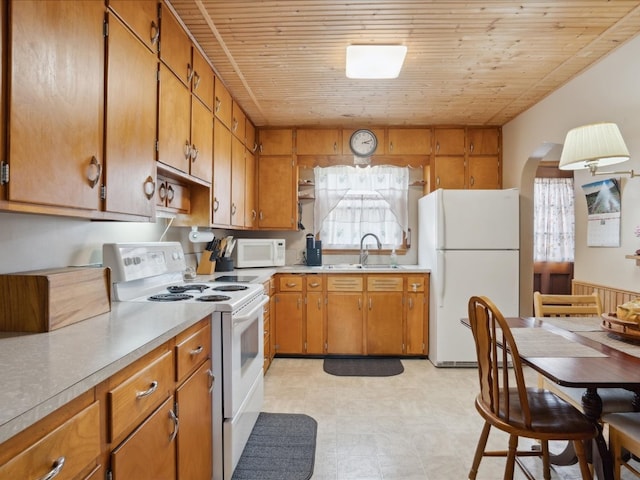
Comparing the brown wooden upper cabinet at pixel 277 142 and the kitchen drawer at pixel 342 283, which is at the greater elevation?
the brown wooden upper cabinet at pixel 277 142

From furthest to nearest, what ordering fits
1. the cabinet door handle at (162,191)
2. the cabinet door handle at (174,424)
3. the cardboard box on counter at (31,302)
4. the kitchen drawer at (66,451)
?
the cabinet door handle at (162,191) < the cabinet door handle at (174,424) < the cardboard box on counter at (31,302) < the kitchen drawer at (66,451)

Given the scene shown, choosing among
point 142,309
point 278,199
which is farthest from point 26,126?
point 278,199

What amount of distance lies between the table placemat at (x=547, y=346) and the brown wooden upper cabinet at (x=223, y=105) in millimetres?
2435

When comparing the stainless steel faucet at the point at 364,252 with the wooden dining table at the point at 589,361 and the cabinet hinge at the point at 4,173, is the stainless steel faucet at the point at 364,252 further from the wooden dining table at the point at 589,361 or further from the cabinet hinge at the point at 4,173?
the cabinet hinge at the point at 4,173

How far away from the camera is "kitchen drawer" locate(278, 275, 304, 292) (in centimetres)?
369

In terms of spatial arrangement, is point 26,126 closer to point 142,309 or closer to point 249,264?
point 142,309

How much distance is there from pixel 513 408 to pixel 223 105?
275 cm

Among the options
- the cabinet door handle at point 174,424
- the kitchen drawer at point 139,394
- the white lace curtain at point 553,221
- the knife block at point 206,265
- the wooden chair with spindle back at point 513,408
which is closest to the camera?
the kitchen drawer at point 139,394

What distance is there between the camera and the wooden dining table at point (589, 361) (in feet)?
4.03

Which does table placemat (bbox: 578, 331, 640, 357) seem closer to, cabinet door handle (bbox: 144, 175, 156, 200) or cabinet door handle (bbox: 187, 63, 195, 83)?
cabinet door handle (bbox: 144, 175, 156, 200)

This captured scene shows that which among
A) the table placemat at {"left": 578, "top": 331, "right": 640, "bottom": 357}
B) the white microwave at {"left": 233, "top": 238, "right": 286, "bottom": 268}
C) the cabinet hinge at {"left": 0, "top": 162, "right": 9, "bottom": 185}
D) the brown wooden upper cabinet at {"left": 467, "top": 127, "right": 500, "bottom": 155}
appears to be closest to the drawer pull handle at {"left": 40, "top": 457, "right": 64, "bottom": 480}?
the cabinet hinge at {"left": 0, "top": 162, "right": 9, "bottom": 185}

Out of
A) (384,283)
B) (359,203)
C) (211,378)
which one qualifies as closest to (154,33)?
(211,378)

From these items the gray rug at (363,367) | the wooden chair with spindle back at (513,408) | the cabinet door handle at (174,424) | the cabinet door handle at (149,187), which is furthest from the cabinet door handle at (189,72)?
the gray rug at (363,367)

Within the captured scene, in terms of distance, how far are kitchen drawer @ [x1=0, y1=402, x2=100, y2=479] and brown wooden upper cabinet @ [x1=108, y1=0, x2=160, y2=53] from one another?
1.47 m
